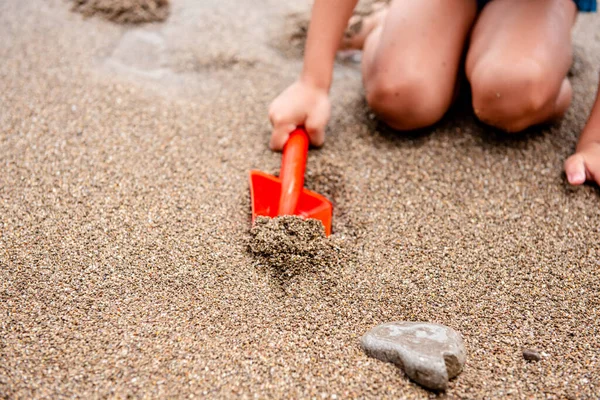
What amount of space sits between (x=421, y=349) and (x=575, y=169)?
739 millimetres

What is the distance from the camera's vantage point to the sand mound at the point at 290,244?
1121 millimetres

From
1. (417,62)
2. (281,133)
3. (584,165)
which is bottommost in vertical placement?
(281,133)

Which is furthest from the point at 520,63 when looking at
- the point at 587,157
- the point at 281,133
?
the point at 281,133

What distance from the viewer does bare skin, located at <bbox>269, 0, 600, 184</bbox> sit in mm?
1397

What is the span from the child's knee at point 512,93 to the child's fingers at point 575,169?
151 millimetres

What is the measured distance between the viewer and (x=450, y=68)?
1.53 m

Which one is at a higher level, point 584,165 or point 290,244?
point 584,165

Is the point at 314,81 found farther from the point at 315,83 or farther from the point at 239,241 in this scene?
the point at 239,241

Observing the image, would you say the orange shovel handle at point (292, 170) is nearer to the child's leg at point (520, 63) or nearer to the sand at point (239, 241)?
the sand at point (239, 241)

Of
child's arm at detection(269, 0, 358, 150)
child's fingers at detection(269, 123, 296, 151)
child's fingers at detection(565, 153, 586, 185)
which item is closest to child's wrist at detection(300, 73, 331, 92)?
child's arm at detection(269, 0, 358, 150)

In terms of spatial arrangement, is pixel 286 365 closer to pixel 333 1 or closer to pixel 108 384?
pixel 108 384

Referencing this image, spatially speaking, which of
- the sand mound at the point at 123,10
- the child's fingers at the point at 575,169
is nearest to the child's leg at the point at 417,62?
the child's fingers at the point at 575,169

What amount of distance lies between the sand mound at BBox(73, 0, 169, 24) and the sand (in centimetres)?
16

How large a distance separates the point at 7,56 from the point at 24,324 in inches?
42.5
